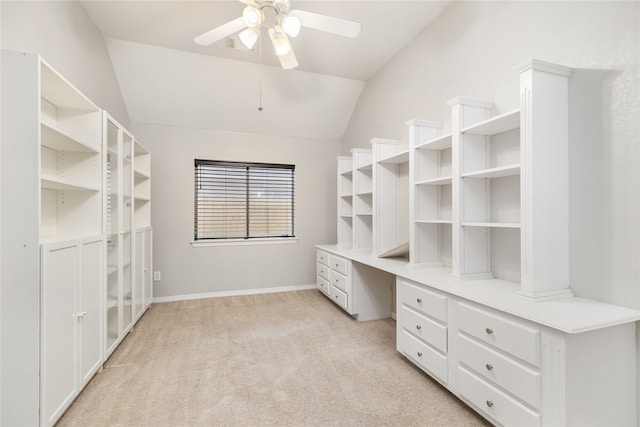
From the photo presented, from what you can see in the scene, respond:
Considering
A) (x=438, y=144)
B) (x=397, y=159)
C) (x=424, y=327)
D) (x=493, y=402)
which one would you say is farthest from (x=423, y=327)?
(x=397, y=159)

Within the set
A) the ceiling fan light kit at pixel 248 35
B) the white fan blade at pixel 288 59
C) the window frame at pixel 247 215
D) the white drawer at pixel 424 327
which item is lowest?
the white drawer at pixel 424 327

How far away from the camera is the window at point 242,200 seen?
4285 millimetres

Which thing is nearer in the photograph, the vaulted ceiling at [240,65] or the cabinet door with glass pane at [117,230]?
the cabinet door with glass pane at [117,230]

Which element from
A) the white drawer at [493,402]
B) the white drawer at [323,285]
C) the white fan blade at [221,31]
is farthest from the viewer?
the white drawer at [323,285]

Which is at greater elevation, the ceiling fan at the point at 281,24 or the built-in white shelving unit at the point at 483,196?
the ceiling fan at the point at 281,24

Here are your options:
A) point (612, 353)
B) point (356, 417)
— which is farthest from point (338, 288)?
point (612, 353)

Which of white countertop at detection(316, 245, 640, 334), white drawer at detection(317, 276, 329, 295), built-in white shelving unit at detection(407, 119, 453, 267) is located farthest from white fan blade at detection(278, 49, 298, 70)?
white drawer at detection(317, 276, 329, 295)

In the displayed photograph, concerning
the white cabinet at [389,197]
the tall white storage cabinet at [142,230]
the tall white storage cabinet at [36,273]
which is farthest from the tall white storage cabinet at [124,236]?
the white cabinet at [389,197]

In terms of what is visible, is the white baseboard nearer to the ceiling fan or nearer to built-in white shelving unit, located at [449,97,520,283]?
built-in white shelving unit, located at [449,97,520,283]

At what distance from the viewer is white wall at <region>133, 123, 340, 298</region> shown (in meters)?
4.05

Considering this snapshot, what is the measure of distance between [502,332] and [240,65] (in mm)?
3692

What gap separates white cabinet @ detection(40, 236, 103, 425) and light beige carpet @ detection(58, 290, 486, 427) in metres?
0.18

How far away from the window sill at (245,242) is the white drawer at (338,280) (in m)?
1.07

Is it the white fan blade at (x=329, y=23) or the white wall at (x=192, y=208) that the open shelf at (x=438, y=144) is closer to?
the white fan blade at (x=329, y=23)
